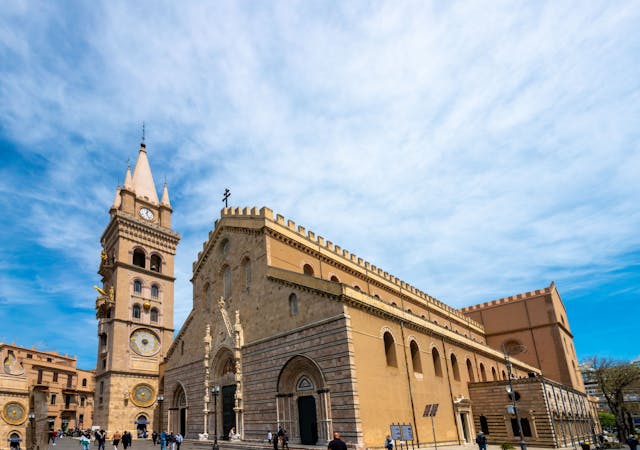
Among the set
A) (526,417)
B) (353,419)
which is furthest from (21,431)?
(526,417)

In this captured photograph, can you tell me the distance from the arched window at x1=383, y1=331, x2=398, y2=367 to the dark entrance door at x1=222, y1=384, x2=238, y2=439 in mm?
10595

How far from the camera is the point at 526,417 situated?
29.5 meters

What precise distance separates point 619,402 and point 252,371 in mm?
39458

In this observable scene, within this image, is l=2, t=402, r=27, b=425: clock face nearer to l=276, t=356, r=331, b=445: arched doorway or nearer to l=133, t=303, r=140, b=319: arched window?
l=133, t=303, r=140, b=319: arched window

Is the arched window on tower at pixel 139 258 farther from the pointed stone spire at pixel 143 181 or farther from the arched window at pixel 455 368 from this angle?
the arched window at pixel 455 368

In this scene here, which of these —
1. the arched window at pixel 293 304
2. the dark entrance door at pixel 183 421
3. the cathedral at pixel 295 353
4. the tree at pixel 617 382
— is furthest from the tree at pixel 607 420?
the arched window at pixel 293 304

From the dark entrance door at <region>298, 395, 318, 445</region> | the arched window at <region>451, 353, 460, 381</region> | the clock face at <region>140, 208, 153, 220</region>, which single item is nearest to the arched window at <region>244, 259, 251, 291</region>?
the dark entrance door at <region>298, 395, 318, 445</region>

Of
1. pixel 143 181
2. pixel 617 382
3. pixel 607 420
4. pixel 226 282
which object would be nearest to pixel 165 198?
pixel 143 181

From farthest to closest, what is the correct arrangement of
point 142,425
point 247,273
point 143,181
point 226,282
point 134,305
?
point 143,181, point 134,305, point 142,425, point 226,282, point 247,273

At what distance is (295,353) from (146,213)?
106 feet

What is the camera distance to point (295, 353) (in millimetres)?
23906

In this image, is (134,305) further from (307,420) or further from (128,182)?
(307,420)

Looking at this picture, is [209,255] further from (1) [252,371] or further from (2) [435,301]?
(2) [435,301]

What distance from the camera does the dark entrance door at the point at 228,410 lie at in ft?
93.8
